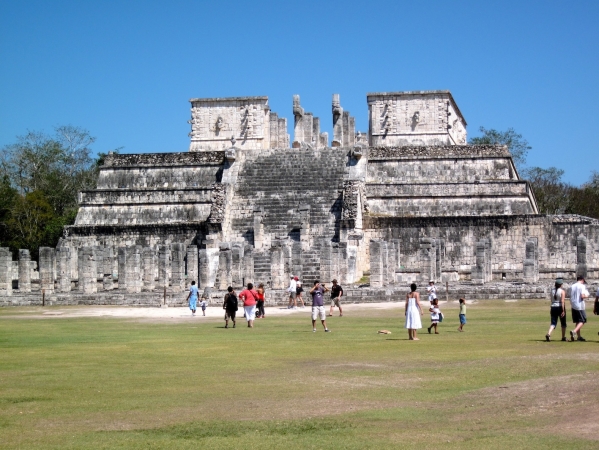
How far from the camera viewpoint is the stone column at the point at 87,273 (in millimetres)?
38250

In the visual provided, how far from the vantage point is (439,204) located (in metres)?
43.8

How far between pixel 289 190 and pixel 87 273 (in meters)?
10.5

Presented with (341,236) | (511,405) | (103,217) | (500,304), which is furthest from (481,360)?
(103,217)

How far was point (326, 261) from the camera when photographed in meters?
36.7

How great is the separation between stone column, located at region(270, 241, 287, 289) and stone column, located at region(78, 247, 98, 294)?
23.2ft

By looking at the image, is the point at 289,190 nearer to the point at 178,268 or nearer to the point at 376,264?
the point at 178,268

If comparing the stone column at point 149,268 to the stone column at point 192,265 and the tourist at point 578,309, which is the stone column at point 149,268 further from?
the tourist at point 578,309

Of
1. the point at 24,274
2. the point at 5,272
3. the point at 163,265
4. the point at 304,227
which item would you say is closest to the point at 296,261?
the point at 304,227

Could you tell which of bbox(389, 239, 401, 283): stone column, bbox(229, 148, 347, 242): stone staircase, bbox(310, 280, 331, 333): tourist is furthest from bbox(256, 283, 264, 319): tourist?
bbox(229, 148, 347, 242): stone staircase

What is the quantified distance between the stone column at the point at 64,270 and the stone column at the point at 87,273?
28.3 inches

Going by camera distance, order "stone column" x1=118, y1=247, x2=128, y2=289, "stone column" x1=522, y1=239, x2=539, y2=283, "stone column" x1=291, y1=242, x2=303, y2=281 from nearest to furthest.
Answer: "stone column" x1=522, y1=239, x2=539, y2=283, "stone column" x1=291, y1=242, x2=303, y2=281, "stone column" x1=118, y1=247, x2=128, y2=289

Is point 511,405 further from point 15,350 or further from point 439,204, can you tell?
point 439,204

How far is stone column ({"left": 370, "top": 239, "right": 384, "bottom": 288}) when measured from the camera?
116 feet

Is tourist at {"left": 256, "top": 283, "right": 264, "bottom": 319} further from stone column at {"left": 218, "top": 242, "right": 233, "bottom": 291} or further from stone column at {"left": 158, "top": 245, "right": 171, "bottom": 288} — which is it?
stone column at {"left": 158, "top": 245, "right": 171, "bottom": 288}
